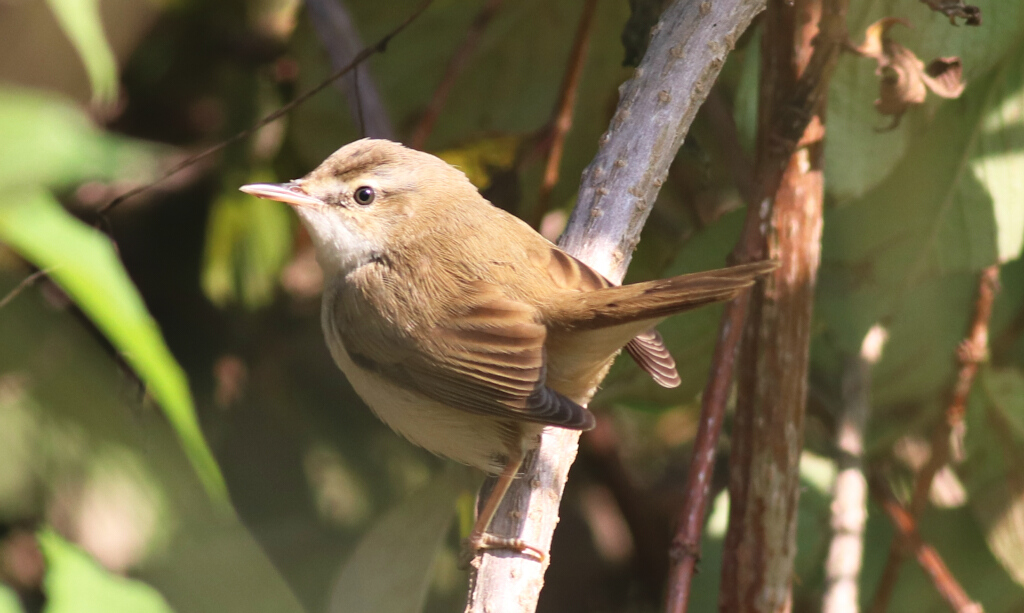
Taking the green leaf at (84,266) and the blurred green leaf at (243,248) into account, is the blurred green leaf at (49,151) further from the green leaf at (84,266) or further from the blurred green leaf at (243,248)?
the blurred green leaf at (243,248)

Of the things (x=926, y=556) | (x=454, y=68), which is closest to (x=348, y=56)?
(x=454, y=68)

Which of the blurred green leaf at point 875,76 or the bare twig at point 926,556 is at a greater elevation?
the blurred green leaf at point 875,76

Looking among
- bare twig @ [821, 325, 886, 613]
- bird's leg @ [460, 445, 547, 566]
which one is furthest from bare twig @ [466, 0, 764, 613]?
bare twig @ [821, 325, 886, 613]

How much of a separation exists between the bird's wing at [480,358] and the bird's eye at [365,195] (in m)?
0.41

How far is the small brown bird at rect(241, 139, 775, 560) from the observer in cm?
184

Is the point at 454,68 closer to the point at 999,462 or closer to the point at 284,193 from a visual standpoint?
the point at 284,193

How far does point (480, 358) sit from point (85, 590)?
2.98 feet

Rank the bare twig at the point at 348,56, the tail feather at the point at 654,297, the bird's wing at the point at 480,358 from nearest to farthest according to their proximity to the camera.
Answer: the tail feather at the point at 654,297, the bird's wing at the point at 480,358, the bare twig at the point at 348,56

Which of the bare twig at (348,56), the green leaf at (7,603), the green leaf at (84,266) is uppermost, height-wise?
the bare twig at (348,56)

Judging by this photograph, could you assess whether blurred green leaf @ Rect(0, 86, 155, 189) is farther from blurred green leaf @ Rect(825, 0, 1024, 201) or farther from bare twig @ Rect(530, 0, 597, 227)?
bare twig @ Rect(530, 0, 597, 227)

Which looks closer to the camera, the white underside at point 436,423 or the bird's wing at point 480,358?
the bird's wing at point 480,358

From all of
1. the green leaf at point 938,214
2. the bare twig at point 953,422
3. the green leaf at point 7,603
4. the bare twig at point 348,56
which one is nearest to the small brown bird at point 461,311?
the bare twig at point 348,56

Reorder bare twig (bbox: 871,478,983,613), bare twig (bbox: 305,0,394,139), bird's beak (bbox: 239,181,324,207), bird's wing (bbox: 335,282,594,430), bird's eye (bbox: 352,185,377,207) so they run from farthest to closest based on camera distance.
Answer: bare twig (bbox: 305,0,394,139), bare twig (bbox: 871,478,983,613), bird's eye (bbox: 352,185,377,207), bird's beak (bbox: 239,181,324,207), bird's wing (bbox: 335,282,594,430)

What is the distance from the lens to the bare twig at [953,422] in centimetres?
249
